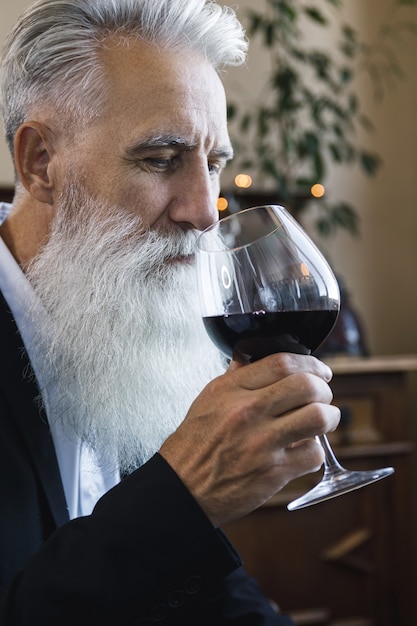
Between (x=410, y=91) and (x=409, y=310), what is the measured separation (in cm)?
97

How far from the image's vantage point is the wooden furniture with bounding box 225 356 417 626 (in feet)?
8.76

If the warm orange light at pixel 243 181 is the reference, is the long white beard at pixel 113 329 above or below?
below

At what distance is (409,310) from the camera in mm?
3730

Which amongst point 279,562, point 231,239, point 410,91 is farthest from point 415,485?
point 231,239

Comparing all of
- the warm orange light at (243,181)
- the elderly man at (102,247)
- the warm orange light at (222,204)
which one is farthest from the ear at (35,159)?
the warm orange light at (243,181)

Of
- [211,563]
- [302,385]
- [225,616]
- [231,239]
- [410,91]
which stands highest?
[410,91]

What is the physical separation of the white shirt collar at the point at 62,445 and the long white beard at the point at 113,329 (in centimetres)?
2

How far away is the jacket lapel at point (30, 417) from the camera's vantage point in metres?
1.13

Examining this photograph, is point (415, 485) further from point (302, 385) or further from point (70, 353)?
point (302, 385)

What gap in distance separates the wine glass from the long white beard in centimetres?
31

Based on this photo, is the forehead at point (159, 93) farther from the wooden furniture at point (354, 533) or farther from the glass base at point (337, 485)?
the wooden furniture at point (354, 533)

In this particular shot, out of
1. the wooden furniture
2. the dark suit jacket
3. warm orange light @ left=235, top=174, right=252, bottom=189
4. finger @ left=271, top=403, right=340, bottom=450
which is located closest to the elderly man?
the dark suit jacket

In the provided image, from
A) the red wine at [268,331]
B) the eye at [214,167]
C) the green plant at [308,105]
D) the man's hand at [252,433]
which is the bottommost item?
the man's hand at [252,433]

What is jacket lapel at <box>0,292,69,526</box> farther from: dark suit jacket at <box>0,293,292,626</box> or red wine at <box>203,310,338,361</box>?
red wine at <box>203,310,338,361</box>
